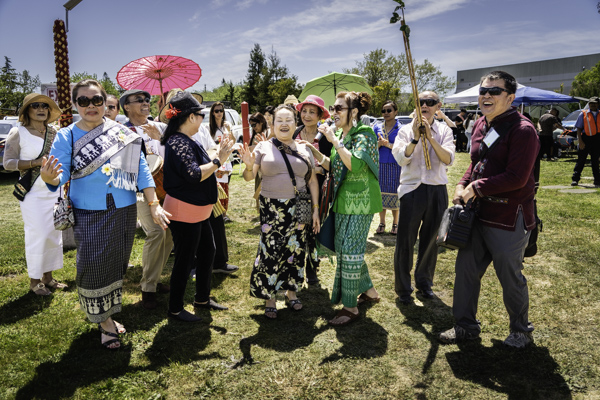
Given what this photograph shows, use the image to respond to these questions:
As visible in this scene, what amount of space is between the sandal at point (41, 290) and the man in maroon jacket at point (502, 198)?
403 centimetres

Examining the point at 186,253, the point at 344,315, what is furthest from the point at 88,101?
the point at 344,315

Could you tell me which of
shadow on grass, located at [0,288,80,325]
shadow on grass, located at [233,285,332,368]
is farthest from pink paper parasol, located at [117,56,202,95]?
shadow on grass, located at [233,285,332,368]

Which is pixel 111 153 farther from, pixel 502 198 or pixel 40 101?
pixel 502 198

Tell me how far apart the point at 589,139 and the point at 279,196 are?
10.9 meters

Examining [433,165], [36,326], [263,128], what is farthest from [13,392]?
[263,128]

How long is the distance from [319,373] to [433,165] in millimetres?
2379

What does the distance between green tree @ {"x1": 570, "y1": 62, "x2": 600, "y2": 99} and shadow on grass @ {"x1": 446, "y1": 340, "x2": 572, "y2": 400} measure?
31.8 metres

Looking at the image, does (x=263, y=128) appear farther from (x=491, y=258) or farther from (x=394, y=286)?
(x=491, y=258)

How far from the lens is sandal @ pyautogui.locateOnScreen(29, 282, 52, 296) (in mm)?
4492

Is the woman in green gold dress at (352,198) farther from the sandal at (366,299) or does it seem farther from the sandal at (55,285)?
the sandal at (55,285)

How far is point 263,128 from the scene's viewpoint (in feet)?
25.8

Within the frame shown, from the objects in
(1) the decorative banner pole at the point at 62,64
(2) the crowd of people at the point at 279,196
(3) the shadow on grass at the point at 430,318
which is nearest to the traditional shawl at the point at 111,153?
(2) the crowd of people at the point at 279,196

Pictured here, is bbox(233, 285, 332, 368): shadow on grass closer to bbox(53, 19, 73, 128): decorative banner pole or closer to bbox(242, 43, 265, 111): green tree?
bbox(53, 19, 73, 128): decorative banner pole

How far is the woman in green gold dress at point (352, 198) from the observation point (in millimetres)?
3889
